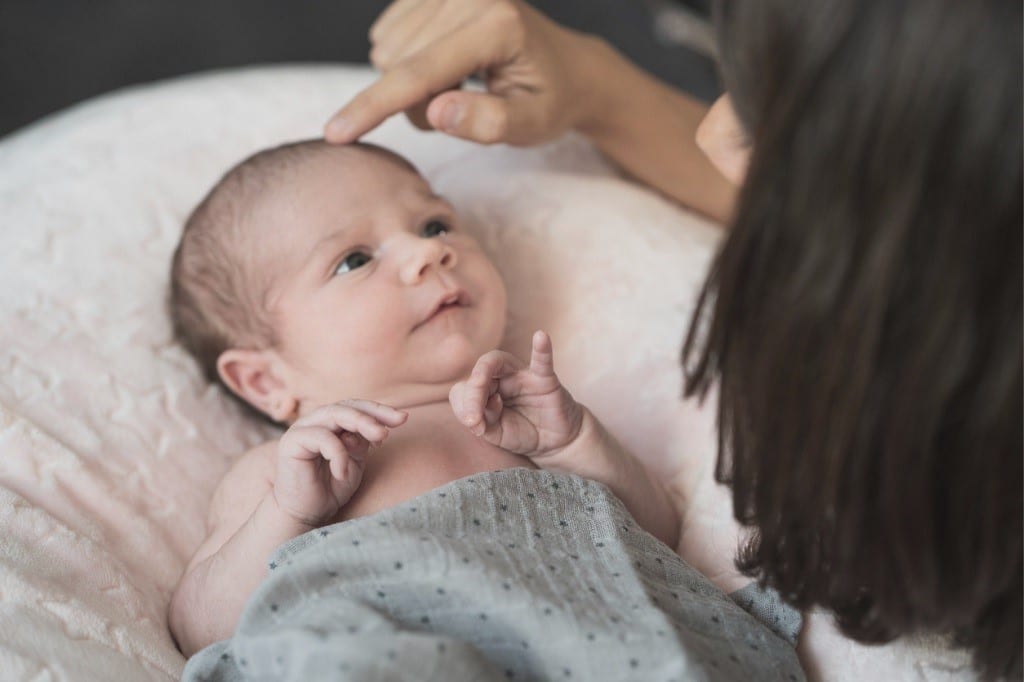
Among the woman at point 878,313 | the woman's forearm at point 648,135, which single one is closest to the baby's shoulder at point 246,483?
the woman at point 878,313

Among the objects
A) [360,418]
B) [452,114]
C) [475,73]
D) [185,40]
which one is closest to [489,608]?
[360,418]

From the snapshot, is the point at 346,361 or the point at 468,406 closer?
the point at 468,406

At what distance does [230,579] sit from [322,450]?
0.16 meters

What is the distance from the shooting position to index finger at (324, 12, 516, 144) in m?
1.14

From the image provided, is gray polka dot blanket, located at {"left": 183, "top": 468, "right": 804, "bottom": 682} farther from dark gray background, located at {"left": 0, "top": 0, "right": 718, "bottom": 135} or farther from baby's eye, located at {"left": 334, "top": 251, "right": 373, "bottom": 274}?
dark gray background, located at {"left": 0, "top": 0, "right": 718, "bottom": 135}

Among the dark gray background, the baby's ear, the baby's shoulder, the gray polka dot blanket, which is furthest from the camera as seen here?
the dark gray background

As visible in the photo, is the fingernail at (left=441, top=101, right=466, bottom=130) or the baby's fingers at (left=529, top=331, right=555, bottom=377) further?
the fingernail at (left=441, top=101, right=466, bottom=130)

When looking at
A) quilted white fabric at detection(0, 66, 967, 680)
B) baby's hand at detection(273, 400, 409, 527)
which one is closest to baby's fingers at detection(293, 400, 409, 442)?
baby's hand at detection(273, 400, 409, 527)

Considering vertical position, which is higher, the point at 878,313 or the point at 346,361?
the point at 878,313

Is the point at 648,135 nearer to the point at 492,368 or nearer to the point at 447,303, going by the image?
the point at 447,303

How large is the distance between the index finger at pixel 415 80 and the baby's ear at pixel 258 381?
0.26 m

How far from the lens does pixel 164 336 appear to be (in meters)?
1.18

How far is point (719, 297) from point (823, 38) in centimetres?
15

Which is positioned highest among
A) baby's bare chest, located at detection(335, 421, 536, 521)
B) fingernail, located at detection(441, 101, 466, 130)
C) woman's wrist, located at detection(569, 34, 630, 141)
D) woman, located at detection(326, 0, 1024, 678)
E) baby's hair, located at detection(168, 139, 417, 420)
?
woman, located at detection(326, 0, 1024, 678)
